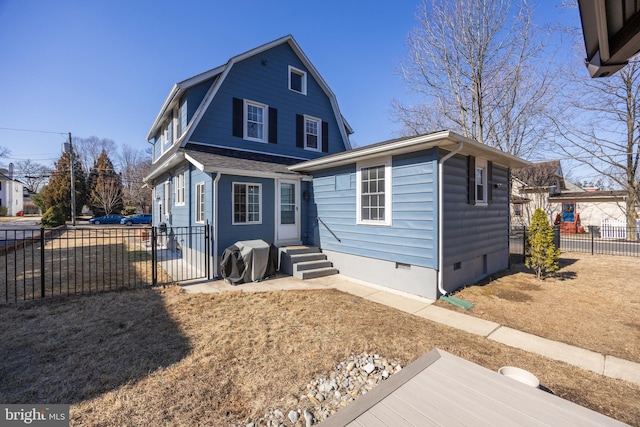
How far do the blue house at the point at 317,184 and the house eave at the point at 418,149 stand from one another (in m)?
0.03

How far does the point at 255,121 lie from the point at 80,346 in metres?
8.78

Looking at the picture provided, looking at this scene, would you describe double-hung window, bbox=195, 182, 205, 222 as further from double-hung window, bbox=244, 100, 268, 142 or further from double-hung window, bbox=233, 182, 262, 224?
double-hung window, bbox=244, 100, 268, 142

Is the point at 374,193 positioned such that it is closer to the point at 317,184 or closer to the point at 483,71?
the point at 317,184

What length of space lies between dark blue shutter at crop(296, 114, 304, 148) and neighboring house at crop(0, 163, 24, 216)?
188 ft

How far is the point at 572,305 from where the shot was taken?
5406mm

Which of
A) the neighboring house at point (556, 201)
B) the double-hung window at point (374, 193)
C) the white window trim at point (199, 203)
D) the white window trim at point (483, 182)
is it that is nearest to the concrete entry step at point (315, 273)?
the double-hung window at point (374, 193)

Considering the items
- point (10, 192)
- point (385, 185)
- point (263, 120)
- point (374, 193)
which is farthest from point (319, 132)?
point (10, 192)

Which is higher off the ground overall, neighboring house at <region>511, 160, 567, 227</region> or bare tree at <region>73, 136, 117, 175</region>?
bare tree at <region>73, 136, 117, 175</region>

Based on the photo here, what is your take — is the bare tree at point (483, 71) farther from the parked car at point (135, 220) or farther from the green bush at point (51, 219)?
the green bush at point (51, 219)

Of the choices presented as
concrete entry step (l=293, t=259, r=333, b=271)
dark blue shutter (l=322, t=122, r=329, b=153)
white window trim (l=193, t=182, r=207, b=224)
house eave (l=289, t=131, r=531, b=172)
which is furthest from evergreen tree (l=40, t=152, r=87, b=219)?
concrete entry step (l=293, t=259, r=333, b=271)

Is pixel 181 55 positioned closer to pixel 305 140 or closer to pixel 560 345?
pixel 305 140

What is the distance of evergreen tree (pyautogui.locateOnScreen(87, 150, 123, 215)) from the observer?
30.1 meters

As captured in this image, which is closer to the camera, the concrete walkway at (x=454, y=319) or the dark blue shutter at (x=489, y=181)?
the concrete walkway at (x=454, y=319)

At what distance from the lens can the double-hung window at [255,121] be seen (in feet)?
34.1
